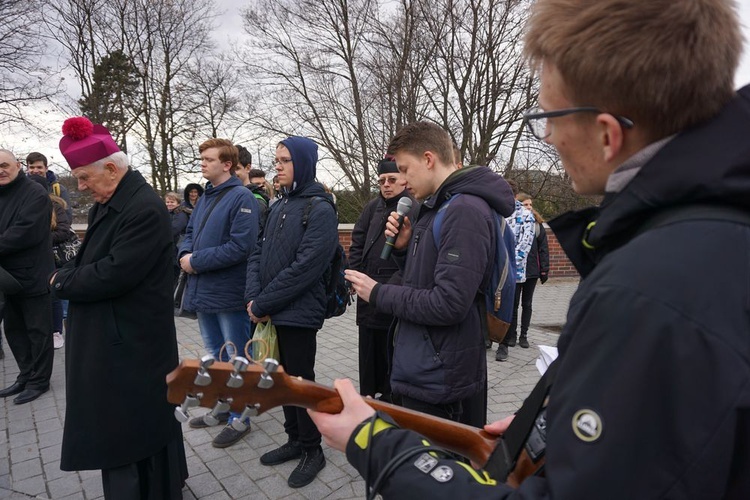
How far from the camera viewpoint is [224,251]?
3861 millimetres

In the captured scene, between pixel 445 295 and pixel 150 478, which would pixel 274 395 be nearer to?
pixel 445 295

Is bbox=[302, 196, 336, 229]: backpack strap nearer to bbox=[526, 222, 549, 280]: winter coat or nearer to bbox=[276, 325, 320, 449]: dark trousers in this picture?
bbox=[276, 325, 320, 449]: dark trousers

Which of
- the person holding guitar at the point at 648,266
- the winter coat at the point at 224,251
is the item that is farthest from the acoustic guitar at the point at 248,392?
the winter coat at the point at 224,251

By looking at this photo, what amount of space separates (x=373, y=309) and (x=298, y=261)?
80cm

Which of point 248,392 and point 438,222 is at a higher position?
point 438,222

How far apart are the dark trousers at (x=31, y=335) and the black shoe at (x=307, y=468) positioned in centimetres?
320

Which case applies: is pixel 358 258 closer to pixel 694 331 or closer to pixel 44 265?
pixel 44 265

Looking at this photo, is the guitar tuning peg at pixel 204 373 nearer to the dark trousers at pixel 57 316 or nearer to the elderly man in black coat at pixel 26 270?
the elderly man in black coat at pixel 26 270

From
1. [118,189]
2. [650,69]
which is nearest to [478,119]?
[118,189]

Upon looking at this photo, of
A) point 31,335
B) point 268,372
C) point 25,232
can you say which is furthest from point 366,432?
point 31,335

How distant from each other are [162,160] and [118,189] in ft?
62.5

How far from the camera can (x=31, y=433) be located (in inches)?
159

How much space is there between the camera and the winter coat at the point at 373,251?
3.77 meters

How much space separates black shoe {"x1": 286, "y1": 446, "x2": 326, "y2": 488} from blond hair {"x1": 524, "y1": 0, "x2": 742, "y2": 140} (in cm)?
309
